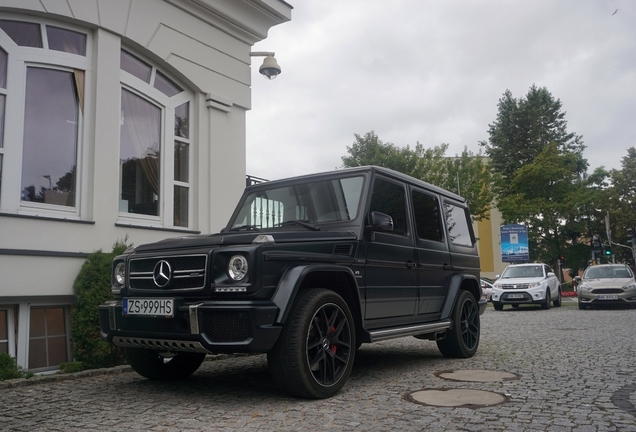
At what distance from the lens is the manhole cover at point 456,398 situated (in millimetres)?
4868

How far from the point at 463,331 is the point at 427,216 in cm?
162

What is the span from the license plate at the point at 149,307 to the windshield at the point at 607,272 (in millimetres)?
19073

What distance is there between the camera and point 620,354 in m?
7.98

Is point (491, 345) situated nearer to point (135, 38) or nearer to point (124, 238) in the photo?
point (124, 238)

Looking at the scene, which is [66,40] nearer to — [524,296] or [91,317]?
[91,317]

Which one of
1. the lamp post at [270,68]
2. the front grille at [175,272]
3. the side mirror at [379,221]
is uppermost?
the lamp post at [270,68]

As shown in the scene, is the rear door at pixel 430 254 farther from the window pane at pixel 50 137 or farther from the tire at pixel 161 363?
the window pane at pixel 50 137

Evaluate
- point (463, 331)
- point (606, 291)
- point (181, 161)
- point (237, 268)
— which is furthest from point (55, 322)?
point (606, 291)

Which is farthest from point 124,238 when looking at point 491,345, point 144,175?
point 491,345

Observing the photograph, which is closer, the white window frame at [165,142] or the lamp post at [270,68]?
the white window frame at [165,142]

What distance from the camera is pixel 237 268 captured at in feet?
15.5

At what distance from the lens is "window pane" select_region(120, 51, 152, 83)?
8617 millimetres

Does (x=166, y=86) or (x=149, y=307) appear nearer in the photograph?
(x=149, y=307)

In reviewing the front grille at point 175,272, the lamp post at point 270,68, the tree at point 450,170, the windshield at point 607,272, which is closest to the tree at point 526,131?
the tree at point 450,170
